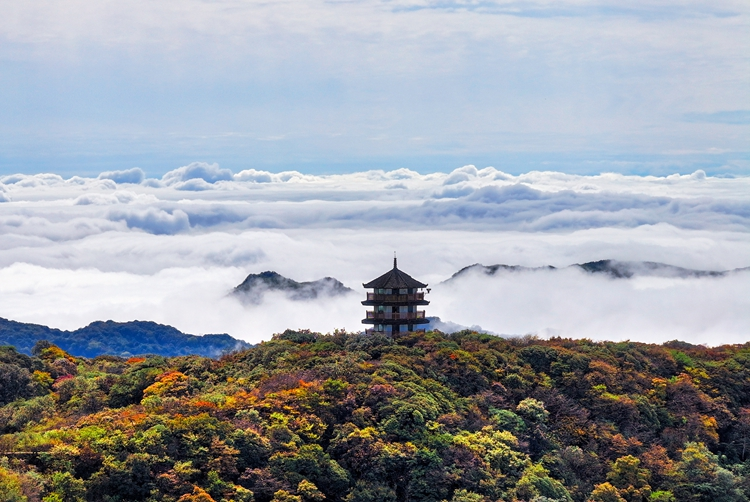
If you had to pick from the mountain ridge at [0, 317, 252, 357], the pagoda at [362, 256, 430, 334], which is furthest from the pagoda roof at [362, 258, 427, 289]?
the mountain ridge at [0, 317, 252, 357]

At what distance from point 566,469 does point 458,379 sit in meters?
11.6

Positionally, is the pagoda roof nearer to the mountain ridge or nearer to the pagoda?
the pagoda

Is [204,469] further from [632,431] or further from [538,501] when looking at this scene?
[632,431]

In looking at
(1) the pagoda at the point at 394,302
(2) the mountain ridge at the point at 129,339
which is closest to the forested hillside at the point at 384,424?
(1) the pagoda at the point at 394,302

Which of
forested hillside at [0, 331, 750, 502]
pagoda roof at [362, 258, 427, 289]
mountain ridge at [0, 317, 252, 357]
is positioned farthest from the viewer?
mountain ridge at [0, 317, 252, 357]

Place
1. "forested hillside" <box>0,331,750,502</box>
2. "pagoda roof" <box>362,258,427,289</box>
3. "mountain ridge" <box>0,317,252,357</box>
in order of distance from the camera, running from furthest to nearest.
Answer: "mountain ridge" <box>0,317,252,357</box> → "pagoda roof" <box>362,258,427,289</box> → "forested hillside" <box>0,331,750,502</box>

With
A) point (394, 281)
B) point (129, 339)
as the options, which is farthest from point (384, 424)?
point (129, 339)

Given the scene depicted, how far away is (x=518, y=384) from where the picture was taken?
2987 inches

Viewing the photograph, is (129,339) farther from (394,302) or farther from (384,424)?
(384,424)

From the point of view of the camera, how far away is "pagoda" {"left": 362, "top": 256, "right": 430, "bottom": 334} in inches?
3273

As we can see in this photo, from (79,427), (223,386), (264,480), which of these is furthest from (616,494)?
(79,427)

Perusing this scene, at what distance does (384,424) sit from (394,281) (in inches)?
817

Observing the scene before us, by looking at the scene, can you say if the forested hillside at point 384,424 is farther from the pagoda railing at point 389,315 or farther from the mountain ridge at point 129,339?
the mountain ridge at point 129,339

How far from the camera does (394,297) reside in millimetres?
83562
